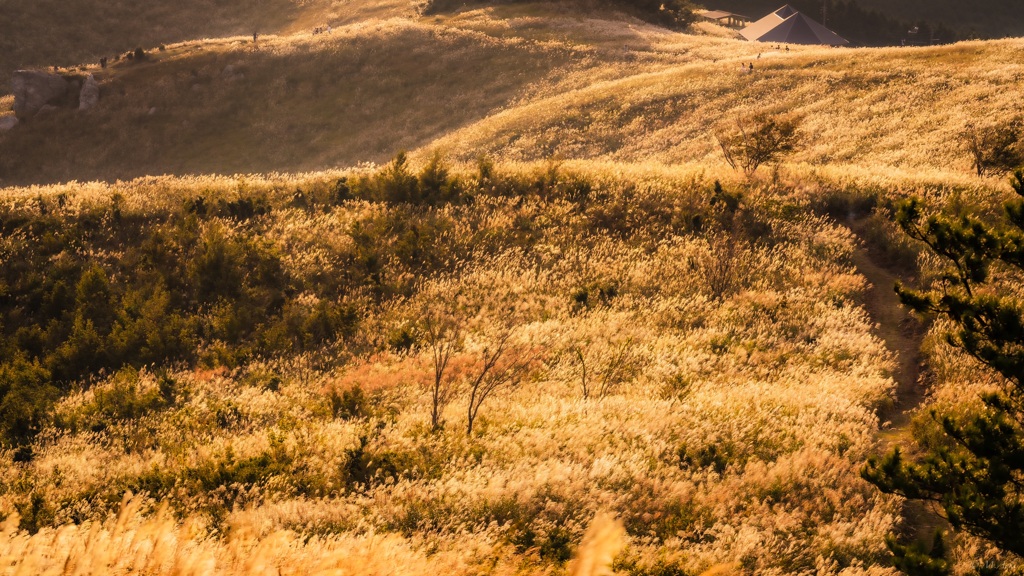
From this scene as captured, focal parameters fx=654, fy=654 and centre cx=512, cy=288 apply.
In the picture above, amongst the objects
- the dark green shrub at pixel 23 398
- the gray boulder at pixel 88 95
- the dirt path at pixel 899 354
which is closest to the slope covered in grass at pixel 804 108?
the dirt path at pixel 899 354

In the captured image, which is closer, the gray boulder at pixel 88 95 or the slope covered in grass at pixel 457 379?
the slope covered in grass at pixel 457 379

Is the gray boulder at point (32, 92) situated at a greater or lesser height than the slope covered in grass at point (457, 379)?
greater

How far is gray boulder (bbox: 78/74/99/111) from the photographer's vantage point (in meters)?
49.4

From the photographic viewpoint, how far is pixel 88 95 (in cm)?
4978

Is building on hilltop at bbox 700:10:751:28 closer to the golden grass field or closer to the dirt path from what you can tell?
the golden grass field

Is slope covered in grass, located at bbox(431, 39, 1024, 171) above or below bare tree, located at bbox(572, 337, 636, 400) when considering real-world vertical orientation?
above

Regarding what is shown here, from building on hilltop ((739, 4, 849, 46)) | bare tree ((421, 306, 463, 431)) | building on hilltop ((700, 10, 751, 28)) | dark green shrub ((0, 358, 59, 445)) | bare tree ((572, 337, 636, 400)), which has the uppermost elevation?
building on hilltop ((700, 10, 751, 28))

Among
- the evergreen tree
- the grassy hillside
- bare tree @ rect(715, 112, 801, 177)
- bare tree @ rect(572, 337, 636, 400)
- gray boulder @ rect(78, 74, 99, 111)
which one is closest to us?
the evergreen tree

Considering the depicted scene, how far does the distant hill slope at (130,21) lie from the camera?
66750mm

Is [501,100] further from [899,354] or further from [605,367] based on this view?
[899,354]

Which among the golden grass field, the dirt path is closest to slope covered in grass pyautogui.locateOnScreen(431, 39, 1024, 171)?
the golden grass field

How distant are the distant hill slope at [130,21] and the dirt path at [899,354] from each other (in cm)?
7368

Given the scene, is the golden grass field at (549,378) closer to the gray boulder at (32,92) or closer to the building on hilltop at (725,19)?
the gray boulder at (32,92)

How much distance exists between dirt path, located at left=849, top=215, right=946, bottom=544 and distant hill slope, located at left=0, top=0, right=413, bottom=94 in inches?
2901
